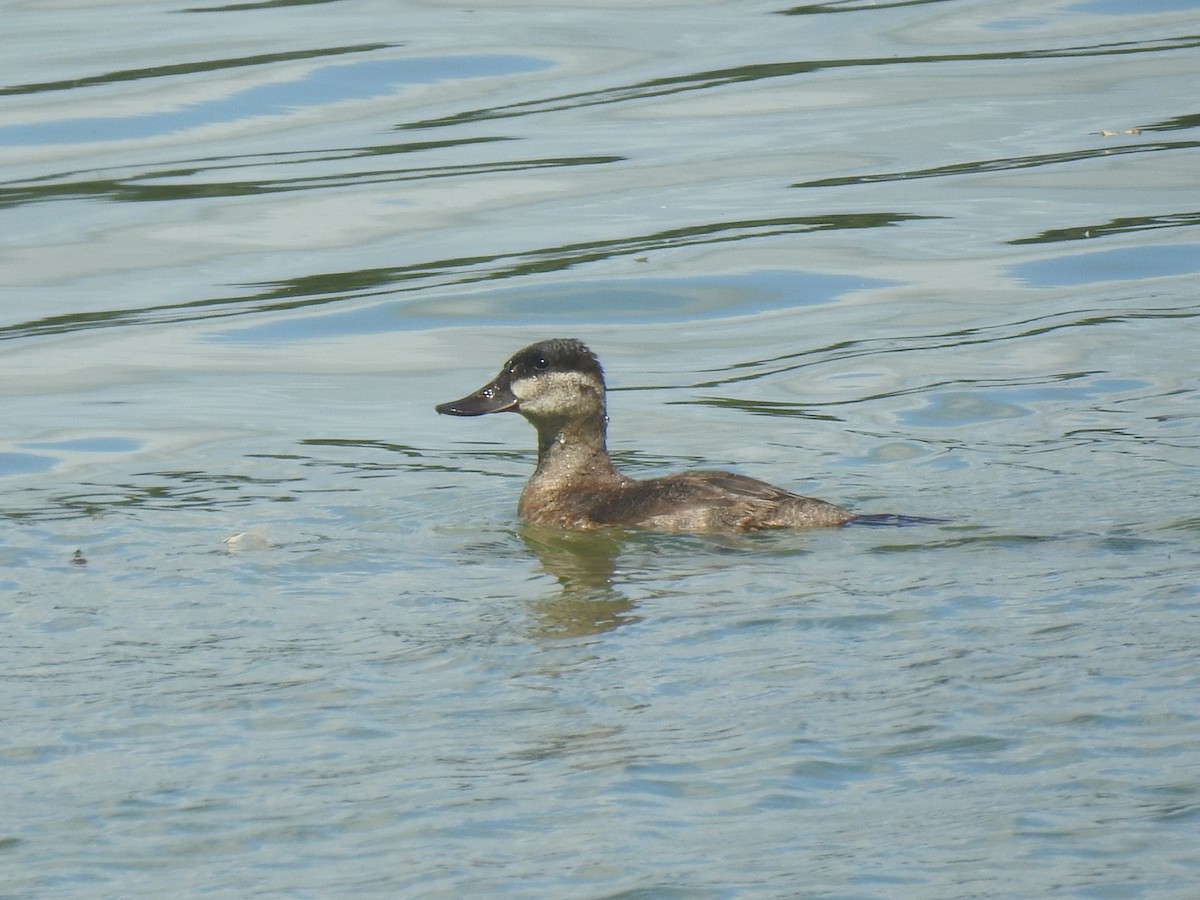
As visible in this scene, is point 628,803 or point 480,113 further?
point 480,113

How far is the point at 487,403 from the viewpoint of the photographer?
10.5m

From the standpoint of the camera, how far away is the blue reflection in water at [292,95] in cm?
1872

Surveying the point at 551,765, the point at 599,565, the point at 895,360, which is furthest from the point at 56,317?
the point at 551,765

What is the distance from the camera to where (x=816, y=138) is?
18.2 meters

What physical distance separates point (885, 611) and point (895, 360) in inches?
210

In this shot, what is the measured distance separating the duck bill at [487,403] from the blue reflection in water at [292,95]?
30.0 ft

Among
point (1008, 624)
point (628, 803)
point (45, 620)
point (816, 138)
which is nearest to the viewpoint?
point (628, 803)

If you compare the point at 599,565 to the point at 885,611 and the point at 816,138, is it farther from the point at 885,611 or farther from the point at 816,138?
the point at 816,138

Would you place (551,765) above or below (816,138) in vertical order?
below

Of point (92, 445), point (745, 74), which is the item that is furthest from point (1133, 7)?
point (92, 445)

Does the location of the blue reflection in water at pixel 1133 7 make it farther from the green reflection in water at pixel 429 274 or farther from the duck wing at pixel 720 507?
the duck wing at pixel 720 507

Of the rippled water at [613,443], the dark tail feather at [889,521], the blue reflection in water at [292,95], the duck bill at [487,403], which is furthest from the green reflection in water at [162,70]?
the dark tail feather at [889,521]

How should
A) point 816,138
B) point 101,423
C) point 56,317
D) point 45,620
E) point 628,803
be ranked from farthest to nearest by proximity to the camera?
1. point 816,138
2. point 56,317
3. point 101,423
4. point 45,620
5. point 628,803

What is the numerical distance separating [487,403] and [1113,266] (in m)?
5.78
